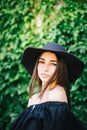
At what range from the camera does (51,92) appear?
3230mm

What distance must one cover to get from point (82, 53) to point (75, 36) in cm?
28

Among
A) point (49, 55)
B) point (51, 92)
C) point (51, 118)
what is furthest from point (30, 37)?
point (51, 118)

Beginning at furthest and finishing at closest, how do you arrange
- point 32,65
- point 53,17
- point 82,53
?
1. point 53,17
2. point 82,53
3. point 32,65

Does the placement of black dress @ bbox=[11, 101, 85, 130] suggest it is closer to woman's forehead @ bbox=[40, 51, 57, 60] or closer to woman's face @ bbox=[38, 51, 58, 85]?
woman's face @ bbox=[38, 51, 58, 85]

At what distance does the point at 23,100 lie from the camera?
576 centimetres

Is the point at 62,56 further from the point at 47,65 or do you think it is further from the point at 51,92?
the point at 51,92

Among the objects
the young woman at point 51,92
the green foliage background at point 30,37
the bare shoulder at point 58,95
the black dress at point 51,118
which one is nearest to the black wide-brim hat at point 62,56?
the young woman at point 51,92

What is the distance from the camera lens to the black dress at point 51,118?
10.2 feet

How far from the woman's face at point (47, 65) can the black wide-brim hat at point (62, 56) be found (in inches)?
2.3

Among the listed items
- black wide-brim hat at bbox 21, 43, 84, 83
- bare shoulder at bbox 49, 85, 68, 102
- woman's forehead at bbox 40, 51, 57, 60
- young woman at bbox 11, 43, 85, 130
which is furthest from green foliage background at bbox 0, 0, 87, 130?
bare shoulder at bbox 49, 85, 68, 102

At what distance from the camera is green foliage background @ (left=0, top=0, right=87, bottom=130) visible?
527 centimetres

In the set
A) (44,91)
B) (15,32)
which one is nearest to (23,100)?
(15,32)

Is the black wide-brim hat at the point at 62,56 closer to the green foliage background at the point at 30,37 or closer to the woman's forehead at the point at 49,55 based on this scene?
the woman's forehead at the point at 49,55

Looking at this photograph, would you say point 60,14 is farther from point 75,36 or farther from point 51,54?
point 51,54
